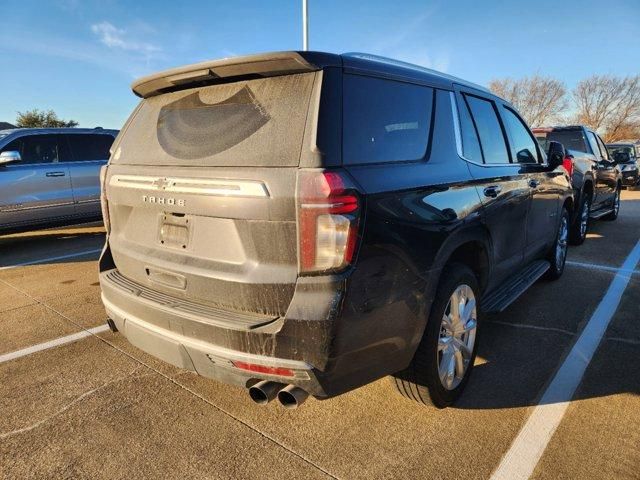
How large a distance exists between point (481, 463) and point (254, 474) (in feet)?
3.70

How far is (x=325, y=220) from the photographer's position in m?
1.91

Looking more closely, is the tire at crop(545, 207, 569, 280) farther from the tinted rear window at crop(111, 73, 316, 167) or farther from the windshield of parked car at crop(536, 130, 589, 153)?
the tinted rear window at crop(111, 73, 316, 167)

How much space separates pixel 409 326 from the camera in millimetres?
2285

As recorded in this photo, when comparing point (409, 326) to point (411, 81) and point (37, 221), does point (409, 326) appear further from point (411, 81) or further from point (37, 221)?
point (37, 221)

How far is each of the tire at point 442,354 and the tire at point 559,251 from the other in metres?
2.63

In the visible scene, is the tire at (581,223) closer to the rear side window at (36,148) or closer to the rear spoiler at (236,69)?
the rear spoiler at (236,69)

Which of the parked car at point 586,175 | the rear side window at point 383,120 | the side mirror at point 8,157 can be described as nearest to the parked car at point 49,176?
the side mirror at point 8,157

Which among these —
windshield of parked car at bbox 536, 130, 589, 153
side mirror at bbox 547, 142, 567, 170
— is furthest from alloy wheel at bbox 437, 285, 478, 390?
windshield of parked car at bbox 536, 130, 589, 153

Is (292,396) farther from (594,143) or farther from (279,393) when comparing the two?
(594,143)

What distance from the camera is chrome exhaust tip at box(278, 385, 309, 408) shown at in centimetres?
204

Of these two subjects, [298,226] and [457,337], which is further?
[457,337]

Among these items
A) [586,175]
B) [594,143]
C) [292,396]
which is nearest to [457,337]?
[292,396]

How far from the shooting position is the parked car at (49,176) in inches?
281

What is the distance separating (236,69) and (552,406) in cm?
265
